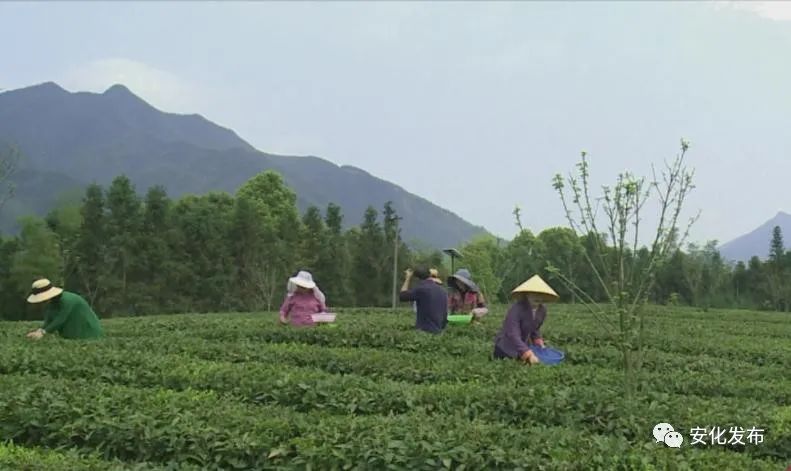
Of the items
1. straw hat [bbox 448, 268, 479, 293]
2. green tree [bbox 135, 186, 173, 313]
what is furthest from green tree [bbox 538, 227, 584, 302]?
straw hat [bbox 448, 268, 479, 293]

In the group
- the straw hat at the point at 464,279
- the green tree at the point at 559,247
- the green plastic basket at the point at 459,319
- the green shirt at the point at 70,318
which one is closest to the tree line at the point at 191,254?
the green tree at the point at 559,247

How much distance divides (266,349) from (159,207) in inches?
969

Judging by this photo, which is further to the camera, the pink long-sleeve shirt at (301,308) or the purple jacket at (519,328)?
the pink long-sleeve shirt at (301,308)

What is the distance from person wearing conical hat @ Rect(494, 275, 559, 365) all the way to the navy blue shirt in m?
2.55

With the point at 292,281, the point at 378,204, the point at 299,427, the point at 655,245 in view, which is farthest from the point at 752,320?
the point at 378,204

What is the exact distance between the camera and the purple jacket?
7645 millimetres

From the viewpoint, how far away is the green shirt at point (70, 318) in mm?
9180

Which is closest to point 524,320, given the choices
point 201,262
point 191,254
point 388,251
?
point 201,262

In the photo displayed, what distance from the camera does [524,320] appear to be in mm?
7730

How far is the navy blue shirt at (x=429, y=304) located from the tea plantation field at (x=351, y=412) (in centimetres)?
197

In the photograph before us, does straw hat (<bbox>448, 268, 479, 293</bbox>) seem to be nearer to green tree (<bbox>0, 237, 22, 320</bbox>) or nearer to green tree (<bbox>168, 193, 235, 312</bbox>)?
green tree (<bbox>168, 193, 235, 312</bbox>)

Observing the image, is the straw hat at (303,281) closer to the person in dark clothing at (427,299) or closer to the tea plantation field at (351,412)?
the person in dark clothing at (427,299)

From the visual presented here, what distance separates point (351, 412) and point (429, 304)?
517 centimetres

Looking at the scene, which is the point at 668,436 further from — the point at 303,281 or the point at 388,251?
the point at 388,251
